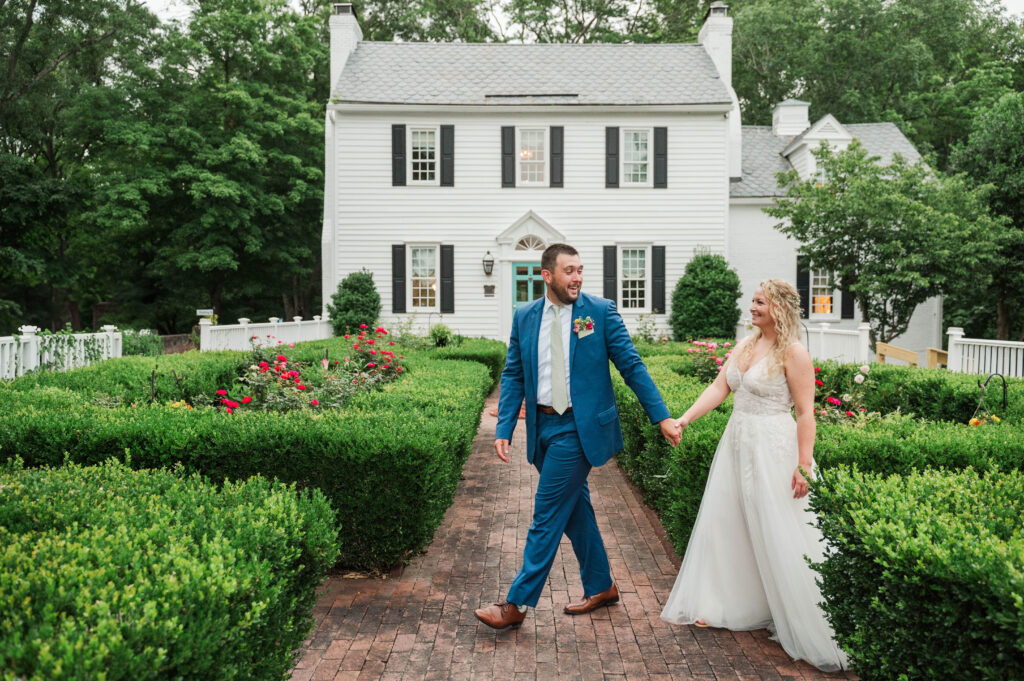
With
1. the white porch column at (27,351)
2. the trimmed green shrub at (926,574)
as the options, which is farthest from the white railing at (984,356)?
the white porch column at (27,351)

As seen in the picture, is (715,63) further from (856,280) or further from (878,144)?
(856,280)

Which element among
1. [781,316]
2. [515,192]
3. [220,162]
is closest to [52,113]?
[220,162]

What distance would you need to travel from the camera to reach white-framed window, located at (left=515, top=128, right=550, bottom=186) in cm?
2239

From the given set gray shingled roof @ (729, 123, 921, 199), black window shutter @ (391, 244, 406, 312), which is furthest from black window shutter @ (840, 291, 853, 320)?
black window shutter @ (391, 244, 406, 312)

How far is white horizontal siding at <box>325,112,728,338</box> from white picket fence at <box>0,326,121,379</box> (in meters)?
11.1

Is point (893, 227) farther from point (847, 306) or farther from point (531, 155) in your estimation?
point (531, 155)

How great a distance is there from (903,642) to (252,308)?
32417 mm

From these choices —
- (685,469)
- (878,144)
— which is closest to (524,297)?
(878,144)

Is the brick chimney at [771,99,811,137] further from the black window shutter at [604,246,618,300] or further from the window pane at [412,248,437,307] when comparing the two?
the window pane at [412,248,437,307]

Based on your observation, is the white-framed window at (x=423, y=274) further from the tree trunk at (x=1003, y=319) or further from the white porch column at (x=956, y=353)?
the tree trunk at (x=1003, y=319)

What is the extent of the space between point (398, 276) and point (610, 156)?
22.8ft

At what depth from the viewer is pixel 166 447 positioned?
5.20 meters

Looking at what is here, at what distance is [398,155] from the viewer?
871 inches

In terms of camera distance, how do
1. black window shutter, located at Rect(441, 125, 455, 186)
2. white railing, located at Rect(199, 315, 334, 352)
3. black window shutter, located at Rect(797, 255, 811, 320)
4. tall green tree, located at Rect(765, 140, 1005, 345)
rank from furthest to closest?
black window shutter, located at Rect(797, 255, 811, 320) < black window shutter, located at Rect(441, 125, 455, 186) < tall green tree, located at Rect(765, 140, 1005, 345) < white railing, located at Rect(199, 315, 334, 352)
